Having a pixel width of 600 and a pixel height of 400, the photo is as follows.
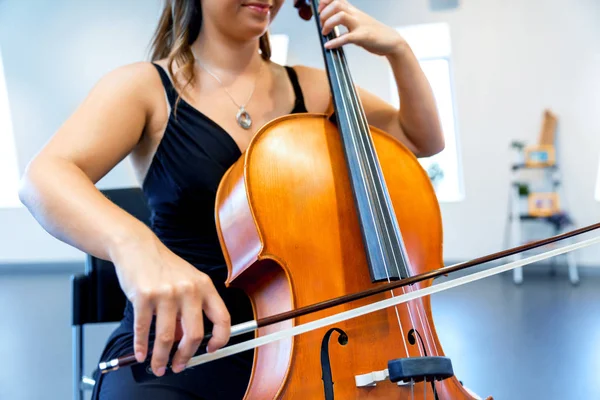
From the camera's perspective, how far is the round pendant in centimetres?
87

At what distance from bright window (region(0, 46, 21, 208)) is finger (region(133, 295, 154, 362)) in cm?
489

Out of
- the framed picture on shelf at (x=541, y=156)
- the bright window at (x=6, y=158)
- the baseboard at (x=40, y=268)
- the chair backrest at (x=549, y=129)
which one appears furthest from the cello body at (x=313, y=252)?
the bright window at (x=6, y=158)

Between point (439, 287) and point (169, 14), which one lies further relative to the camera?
point (169, 14)

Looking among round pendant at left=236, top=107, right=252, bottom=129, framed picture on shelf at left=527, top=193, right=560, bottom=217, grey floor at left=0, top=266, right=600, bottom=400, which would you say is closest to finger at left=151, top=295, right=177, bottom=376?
round pendant at left=236, top=107, right=252, bottom=129

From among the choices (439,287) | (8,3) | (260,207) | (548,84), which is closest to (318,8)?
(260,207)

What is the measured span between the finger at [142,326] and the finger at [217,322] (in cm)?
5

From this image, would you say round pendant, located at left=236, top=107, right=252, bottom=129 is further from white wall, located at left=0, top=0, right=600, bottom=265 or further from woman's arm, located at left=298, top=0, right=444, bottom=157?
white wall, located at left=0, top=0, right=600, bottom=265

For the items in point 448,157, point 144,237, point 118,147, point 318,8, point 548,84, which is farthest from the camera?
point 448,157

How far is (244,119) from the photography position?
88cm

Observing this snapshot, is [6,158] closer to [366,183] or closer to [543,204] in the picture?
[543,204]

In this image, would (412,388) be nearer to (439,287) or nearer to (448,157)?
(439,287)

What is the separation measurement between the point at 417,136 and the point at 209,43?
38 cm

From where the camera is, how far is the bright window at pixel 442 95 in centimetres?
452

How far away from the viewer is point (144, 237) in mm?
508
